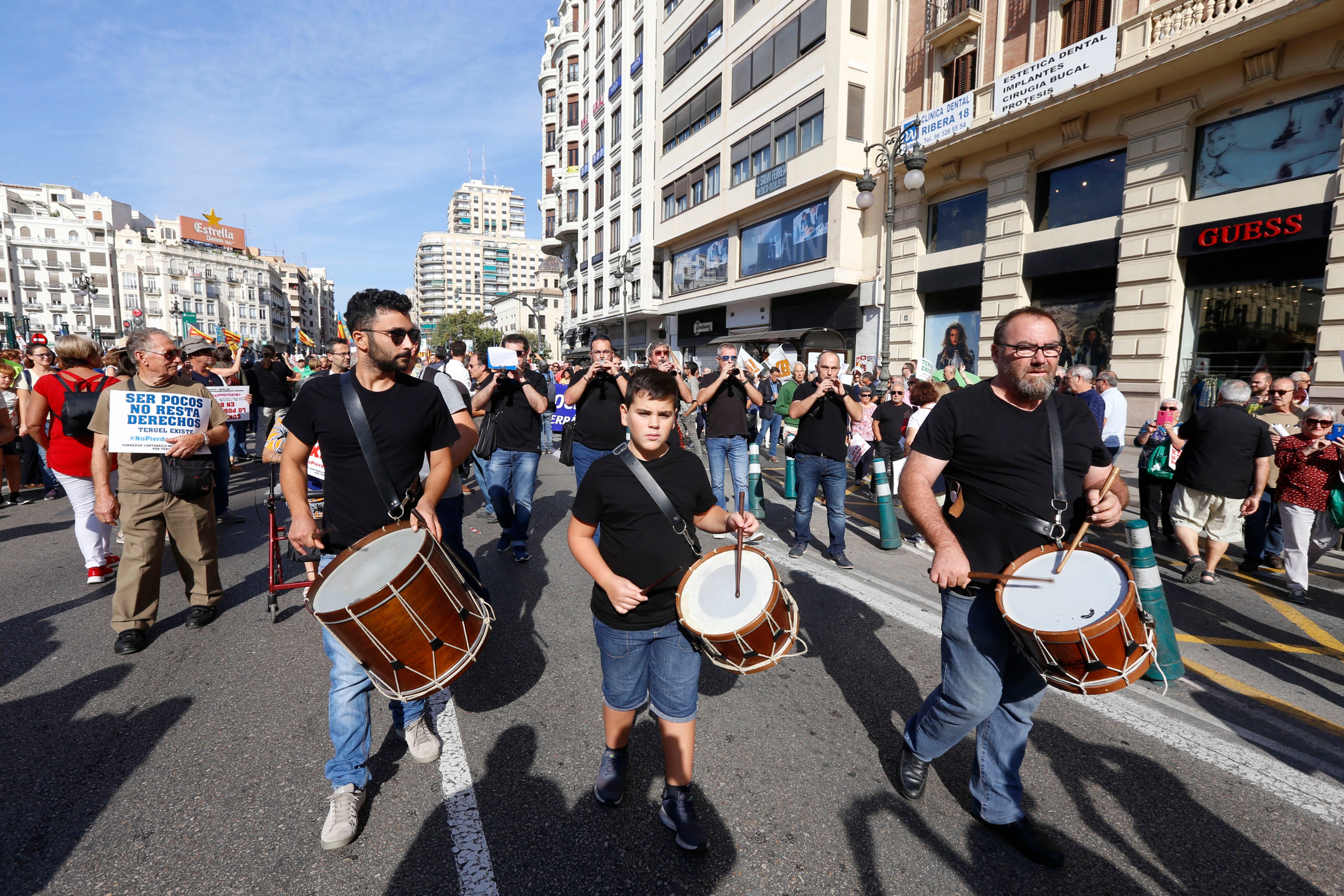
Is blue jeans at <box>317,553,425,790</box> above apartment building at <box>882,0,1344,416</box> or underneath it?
underneath

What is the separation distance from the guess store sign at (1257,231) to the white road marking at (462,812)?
620 inches

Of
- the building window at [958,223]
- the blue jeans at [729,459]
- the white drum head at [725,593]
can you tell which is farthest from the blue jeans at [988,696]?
the building window at [958,223]

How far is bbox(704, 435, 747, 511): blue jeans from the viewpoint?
7.02 m

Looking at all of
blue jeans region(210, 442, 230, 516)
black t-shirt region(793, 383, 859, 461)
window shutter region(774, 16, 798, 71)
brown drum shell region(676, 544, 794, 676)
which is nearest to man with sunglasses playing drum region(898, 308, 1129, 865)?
brown drum shell region(676, 544, 794, 676)

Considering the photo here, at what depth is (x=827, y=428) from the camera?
19.9 ft

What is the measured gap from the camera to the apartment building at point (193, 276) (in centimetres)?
9294

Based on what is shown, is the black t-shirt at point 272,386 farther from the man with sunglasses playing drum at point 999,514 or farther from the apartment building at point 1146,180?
the apartment building at point 1146,180

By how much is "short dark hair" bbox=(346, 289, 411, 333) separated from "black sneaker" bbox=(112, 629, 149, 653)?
294 cm

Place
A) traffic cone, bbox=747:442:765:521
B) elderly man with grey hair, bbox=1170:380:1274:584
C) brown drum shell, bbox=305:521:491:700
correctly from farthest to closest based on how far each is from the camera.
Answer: traffic cone, bbox=747:442:765:521 < elderly man with grey hair, bbox=1170:380:1274:584 < brown drum shell, bbox=305:521:491:700

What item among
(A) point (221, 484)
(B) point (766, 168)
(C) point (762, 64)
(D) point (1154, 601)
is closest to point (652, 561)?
(D) point (1154, 601)

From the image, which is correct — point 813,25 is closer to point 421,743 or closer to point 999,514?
point 999,514

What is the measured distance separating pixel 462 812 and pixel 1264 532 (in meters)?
7.52

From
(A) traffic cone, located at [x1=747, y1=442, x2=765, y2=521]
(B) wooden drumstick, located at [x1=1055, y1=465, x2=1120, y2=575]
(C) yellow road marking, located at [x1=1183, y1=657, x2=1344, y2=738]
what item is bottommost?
(C) yellow road marking, located at [x1=1183, y1=657, x2=1344, y2=738]

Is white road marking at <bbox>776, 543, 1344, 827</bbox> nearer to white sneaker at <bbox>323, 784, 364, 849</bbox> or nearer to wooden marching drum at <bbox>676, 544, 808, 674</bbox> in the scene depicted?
wooden marching drum at <bbox>676, 544, 808, 674</bbox>
